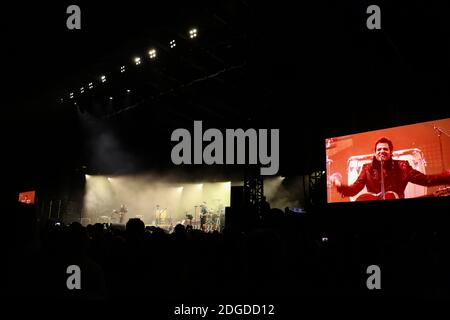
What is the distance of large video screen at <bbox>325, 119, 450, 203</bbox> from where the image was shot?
7230 mm

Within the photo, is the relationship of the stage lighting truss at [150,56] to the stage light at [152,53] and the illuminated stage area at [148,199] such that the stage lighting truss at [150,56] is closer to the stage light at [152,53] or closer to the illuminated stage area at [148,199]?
the stage light at [152,53]

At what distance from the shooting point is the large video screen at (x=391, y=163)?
723 cm

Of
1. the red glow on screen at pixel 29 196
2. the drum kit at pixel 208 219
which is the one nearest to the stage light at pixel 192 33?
the drum kit at pixel 208 219

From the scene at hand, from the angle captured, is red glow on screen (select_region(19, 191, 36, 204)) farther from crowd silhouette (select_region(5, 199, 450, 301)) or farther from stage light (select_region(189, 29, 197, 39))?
crowd silhouette (select_region(5, 199, 450, 301))

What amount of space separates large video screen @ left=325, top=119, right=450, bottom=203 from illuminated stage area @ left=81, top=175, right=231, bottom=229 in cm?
560

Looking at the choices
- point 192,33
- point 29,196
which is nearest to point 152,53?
point 192,33

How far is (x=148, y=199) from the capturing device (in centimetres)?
1500

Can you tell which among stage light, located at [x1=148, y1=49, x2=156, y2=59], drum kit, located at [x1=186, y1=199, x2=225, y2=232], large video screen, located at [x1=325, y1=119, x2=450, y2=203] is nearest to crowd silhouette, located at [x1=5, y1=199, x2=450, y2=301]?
large video screen, located at [x1=325, y1=119, x2=450, y2=203]

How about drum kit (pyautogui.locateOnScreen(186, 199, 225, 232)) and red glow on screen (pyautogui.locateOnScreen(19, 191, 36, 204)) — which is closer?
drum kit (pyautogui.locateOnScreen(186, 199, 225, 232))

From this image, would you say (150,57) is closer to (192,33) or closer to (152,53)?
(152,53)

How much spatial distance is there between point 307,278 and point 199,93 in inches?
359

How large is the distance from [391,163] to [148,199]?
33.7 ft

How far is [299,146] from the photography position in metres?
12.2
